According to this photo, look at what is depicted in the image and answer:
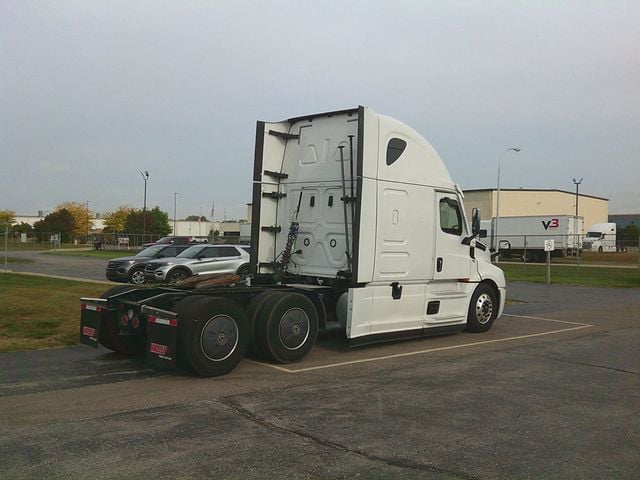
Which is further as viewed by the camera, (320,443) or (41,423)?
(41,423)

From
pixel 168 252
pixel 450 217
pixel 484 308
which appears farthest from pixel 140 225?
pixel 450 217

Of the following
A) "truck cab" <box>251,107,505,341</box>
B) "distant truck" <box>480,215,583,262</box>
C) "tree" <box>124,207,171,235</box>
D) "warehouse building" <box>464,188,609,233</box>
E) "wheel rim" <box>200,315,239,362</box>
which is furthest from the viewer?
"tree" <box>124,207,171,235</box>

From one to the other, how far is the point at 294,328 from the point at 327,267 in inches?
62.6

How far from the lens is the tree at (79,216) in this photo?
10545 cm

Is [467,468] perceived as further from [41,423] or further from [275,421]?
[41,423]

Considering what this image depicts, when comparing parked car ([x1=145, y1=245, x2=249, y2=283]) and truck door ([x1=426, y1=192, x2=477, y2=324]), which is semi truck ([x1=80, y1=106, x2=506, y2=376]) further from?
parked car ([x1=145, y1=245, x2=249, y2=283])

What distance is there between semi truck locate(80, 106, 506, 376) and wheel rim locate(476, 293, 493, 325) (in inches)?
1.5

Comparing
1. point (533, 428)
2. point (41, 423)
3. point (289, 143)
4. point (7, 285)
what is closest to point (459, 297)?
point (289, 143)

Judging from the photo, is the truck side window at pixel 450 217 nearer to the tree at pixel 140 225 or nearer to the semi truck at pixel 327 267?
the semi truck at pixel 327 267

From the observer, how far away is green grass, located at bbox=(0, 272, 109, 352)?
31.8 feet

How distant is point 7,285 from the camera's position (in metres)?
17.0

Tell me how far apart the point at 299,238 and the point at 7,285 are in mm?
11175

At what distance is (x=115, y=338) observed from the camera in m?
8.42

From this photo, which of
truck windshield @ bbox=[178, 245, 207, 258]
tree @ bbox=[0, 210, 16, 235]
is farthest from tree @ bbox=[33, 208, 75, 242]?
truck windshield @ bbox=[178, 245, 207, 258]
